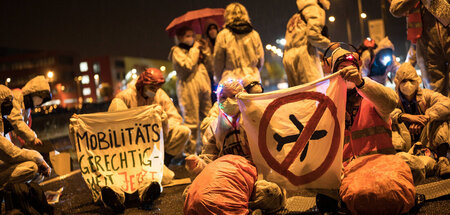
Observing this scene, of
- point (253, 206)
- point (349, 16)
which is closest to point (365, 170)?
point (253, 206)

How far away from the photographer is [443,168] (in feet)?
15.1

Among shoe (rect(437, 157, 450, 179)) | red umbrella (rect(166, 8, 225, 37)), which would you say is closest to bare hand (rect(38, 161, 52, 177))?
red umbrella (rect(166, 8, 225, 37))

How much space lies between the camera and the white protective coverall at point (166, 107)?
6172 millimetres

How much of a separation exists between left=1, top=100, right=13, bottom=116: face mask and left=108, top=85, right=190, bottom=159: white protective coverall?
1.28 meters

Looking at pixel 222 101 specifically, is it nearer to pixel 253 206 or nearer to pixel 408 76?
pixel 253 206

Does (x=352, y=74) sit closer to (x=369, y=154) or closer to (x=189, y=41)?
(x=369, y=154)

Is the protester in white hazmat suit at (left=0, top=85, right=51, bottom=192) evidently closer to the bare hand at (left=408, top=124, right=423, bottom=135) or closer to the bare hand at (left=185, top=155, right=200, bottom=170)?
the bare hand at (left=185, top=155, right=200, bottom=170)

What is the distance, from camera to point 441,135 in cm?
493

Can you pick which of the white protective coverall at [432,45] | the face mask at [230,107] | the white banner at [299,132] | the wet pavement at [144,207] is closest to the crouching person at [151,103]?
the wet pavement at [144,207]

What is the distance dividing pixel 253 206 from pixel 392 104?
144 cm

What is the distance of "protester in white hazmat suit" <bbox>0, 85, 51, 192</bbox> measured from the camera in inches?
200

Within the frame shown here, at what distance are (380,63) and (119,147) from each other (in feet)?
16.5

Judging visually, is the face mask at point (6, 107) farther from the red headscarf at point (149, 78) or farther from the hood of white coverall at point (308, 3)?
the hood of white coverall at point (308, 3)

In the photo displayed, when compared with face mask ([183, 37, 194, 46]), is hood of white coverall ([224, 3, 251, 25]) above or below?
above
